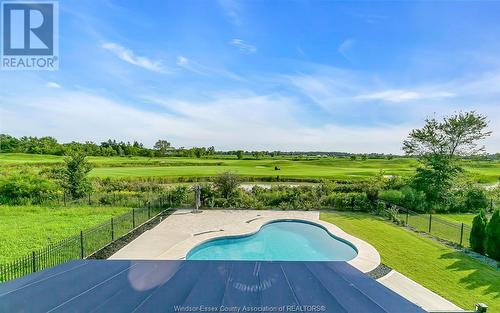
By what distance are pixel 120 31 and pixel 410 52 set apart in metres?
12.8

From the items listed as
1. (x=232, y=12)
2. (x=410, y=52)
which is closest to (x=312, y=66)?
(x=410, y=52)

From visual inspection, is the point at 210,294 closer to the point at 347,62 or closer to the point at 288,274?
the point at 288,274

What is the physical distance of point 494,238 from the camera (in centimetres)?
888

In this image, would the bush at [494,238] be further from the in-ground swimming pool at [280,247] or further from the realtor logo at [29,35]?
the realtor logo at [29,35]

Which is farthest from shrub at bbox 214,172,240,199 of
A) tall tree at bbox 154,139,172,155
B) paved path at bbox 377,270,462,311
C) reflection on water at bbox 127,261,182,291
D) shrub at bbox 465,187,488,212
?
tall tree at bbox 154,139,172,155

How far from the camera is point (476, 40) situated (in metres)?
12.1

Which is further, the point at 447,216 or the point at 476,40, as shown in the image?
the point at 447,216

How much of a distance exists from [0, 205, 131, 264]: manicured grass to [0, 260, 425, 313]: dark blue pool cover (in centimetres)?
725

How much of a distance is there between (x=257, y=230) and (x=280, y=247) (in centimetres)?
157

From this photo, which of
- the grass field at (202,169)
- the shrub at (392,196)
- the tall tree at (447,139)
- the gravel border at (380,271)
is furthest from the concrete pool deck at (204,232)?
the grass field at (202,169)

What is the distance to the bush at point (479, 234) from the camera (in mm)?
9387

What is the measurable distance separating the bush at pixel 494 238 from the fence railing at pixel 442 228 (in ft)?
3.61

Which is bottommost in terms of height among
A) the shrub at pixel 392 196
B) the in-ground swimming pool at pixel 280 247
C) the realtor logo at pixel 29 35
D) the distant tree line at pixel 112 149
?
the in-ground swimming pool at pixel 280 247

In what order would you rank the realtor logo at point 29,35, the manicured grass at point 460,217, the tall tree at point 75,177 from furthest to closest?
the tall tree at point 75,177
the manicured grass at point 460,217
the realtor logo at point 29,35
